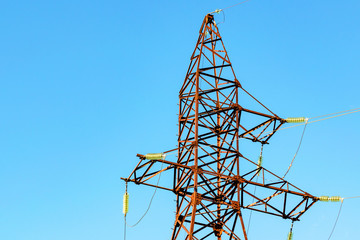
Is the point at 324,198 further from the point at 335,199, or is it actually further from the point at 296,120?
the point at 296,120

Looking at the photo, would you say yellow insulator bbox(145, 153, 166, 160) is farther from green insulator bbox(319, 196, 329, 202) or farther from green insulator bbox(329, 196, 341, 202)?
green insulator bbox(329, 196, 341, 202)

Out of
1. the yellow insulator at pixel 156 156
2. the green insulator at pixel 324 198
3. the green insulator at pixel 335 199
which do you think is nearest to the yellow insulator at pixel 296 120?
the green insulator at pixel 324 198

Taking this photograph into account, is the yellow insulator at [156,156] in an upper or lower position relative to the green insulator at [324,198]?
upper

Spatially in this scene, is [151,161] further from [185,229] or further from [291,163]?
[291,163]

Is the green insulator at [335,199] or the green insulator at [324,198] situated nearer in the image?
the green insulator at [335,199]

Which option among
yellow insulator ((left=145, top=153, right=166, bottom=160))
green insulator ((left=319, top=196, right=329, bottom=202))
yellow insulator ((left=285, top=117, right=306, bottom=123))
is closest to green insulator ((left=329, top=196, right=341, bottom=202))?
green insulator ((left=319, top=196, right=329, bottom=202))

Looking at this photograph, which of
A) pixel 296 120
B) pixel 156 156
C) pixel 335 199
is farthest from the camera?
pixel 296 120

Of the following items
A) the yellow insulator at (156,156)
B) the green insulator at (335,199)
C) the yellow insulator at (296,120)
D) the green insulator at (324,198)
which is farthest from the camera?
the yellow insulator at (296,120)

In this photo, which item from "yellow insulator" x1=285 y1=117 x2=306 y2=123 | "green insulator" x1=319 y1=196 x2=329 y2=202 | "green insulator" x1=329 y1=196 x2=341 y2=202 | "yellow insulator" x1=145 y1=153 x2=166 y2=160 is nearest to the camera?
"yellow insulator" x1=145 y1=153 x2=166 y2=160

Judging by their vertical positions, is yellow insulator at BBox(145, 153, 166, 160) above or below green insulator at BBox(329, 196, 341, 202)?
above

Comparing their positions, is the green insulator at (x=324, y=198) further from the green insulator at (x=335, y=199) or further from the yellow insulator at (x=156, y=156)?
the yellow insulator at (x=156, y=156)

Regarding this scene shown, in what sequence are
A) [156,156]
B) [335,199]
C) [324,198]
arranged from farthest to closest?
[324,198], [335,199], [156,156]

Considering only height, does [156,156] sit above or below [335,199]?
above

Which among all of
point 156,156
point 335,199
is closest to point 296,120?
point 335,199
